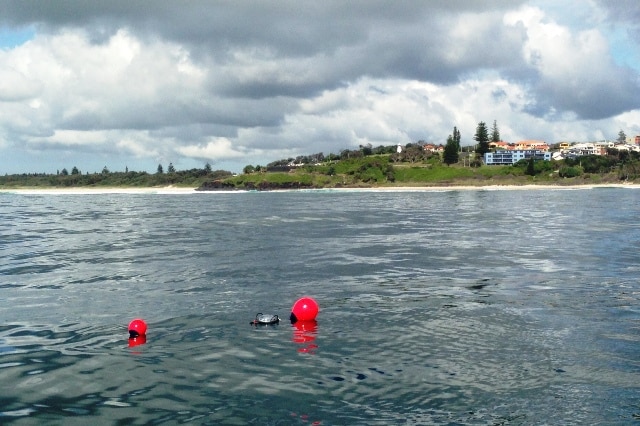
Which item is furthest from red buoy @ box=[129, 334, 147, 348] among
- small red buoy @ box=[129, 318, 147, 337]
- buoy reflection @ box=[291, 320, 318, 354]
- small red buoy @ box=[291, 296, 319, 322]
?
small red buoy @ box=[291, 296, 319, 322]

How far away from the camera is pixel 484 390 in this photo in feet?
41.9

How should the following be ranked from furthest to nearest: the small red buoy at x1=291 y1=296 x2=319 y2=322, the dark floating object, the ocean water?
the small red buoy at x1=291 y1=296 x2=319 y2=322, the dark floating object, the ocean water

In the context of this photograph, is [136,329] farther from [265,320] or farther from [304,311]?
[304,311]

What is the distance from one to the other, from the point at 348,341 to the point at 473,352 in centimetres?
331

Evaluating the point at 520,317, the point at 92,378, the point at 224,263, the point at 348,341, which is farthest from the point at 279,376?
the point at 224,263

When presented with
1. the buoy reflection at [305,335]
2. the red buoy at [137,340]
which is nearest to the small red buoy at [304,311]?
the buoy reflection at [305,335]

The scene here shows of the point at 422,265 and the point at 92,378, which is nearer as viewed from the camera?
the point at 92,378

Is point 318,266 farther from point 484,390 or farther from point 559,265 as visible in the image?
point 484,390

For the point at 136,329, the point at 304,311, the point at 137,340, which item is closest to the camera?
the point at 137,340

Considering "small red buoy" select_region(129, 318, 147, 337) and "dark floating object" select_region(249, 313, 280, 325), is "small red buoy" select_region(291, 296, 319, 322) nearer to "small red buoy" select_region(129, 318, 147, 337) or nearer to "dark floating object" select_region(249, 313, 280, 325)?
"dark floating object" select_region(249, 313, 280, 325)

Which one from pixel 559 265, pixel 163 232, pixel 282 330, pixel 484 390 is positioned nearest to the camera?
pixel 484 390

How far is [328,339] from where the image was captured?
16719mm

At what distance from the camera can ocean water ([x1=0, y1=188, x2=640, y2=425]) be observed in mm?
11969

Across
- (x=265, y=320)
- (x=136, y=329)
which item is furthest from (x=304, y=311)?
(x=136, y=329)
